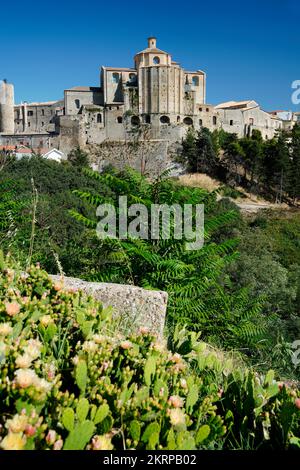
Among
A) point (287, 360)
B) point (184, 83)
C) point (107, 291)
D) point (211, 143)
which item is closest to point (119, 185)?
point (107, 291)

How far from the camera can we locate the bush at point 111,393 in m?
1.43

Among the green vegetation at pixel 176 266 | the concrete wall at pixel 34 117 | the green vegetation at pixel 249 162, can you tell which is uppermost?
the concrete wall at pixel 34 117

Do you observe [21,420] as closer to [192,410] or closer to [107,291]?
[192,410]

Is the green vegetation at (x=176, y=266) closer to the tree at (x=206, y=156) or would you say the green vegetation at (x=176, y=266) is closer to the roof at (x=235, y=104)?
the tree at (x=206, y=156)

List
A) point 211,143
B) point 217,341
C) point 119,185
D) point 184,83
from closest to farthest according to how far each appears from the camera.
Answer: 1. point 217,341
2. point 119,185
3. point 211,143
4. point 184,83

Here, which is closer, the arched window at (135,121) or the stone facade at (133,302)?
the stone facade at (133,302)

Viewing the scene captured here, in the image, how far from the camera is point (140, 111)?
173 ft

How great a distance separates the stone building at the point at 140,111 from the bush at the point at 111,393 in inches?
1813

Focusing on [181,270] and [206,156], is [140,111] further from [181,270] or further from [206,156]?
[181,270]


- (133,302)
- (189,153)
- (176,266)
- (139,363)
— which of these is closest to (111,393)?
(139,363)

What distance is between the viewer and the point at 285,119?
71.6 m

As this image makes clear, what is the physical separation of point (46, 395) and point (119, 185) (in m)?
3.28

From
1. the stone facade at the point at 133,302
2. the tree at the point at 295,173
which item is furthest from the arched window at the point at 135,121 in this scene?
the stone facade at the point at 133,302

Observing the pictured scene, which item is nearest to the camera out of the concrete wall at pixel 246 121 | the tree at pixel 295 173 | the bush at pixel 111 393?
the bush at pixel 111 393
